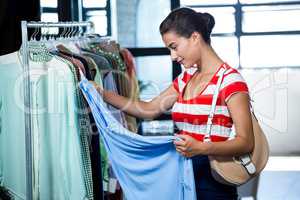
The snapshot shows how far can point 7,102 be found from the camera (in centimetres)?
211

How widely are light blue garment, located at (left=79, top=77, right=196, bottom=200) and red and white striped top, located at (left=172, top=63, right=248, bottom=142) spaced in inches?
4.4

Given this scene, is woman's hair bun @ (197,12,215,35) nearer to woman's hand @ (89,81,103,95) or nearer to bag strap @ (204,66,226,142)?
bag strap @ (204,66,226,142)

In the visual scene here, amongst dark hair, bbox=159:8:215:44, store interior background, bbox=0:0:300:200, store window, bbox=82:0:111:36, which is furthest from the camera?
store window, bbox=82:0:111:36

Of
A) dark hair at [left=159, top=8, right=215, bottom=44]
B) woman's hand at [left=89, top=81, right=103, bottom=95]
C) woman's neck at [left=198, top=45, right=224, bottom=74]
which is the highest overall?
dark hair at [left=159, top=8, right=215, bottom=44]

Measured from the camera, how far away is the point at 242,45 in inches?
159

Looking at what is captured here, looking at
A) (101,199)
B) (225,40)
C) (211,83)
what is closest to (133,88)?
(101,199)

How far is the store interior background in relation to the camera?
350 cm

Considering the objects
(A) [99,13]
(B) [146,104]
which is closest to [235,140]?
(B) [146,104]

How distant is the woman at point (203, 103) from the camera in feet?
5.02

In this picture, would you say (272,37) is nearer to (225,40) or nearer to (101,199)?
(225,40)

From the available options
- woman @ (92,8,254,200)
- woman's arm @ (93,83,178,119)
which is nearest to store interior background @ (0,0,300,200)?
woman's arm @ (93,83,178,119)

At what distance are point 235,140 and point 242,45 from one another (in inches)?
105

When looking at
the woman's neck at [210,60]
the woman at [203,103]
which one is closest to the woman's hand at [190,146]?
the woman at [203,103]

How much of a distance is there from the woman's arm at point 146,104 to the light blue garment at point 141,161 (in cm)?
21
